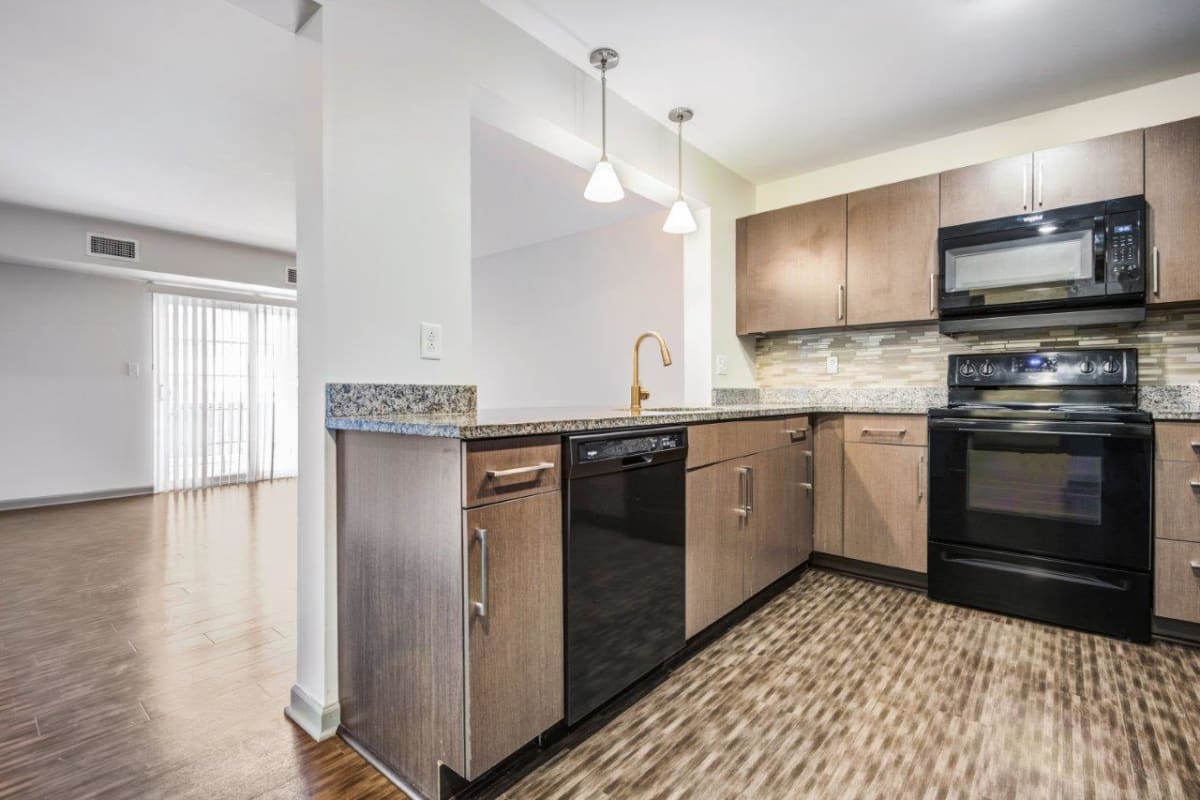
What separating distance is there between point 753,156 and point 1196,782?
9.96 ft

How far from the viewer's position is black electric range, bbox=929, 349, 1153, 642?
2.11 m

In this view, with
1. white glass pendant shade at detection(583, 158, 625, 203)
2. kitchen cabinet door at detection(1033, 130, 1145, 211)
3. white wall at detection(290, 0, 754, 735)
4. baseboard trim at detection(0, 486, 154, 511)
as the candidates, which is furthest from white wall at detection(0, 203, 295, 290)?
kitchen cabinet door at detection(1033, 130, 1145, 211)

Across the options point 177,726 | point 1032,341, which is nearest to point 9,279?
point 177,726

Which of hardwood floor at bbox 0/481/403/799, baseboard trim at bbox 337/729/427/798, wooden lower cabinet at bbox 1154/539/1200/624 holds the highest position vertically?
wooden lower cabinet at bbox 1154/539/1200/624

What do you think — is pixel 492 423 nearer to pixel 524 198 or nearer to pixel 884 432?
pixel 884 432

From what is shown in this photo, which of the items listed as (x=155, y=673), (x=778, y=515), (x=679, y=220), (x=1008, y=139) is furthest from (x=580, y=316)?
(x=155, y=673)

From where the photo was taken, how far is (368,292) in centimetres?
158

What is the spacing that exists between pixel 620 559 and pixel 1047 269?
2.32 meters

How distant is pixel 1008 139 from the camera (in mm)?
2775

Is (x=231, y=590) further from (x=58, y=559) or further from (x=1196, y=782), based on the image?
(x=1196, y=782)

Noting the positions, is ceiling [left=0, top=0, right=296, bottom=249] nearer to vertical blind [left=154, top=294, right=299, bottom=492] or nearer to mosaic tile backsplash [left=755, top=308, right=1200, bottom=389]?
vertical blind [left=154, top=294, right=299, bottom=492]

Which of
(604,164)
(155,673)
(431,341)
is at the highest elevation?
(604,164)

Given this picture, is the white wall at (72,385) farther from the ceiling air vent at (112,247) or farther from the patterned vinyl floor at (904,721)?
the patterned vinyl floor at (904,721)

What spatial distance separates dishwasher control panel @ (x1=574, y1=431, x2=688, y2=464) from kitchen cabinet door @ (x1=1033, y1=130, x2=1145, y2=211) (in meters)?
2.08
